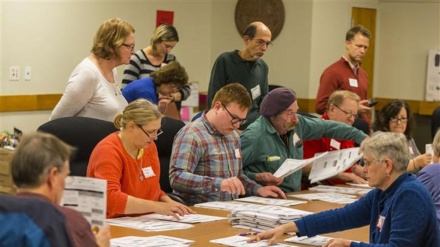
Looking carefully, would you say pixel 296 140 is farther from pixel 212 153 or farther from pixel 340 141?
pixel 212 153

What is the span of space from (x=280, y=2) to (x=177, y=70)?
3.83 meters

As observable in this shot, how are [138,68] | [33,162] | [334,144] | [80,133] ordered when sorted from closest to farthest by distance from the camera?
1. [33,162]
2. [80,133]
3. [334,144]
4. [138,68]

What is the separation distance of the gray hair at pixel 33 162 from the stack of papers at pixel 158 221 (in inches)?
55.6

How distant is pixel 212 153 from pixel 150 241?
4.38 ft

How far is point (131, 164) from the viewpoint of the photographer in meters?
3.89

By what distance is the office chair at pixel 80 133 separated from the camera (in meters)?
4.16

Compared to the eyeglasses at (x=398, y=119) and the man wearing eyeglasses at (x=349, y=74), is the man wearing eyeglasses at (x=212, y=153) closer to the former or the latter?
the eyeglasses at (x=398, y=119)

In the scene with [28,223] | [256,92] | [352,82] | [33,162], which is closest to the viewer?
[28,223]

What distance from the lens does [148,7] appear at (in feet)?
28.8

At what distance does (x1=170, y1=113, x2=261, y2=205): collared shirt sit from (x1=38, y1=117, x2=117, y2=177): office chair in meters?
0.44

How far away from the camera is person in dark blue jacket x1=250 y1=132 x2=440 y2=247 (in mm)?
3043

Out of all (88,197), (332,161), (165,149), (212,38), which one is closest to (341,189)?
(332,161)

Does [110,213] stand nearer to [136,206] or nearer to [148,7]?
[136,206]

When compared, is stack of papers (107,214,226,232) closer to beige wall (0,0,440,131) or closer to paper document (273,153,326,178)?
paper document (273,153,326,178)
